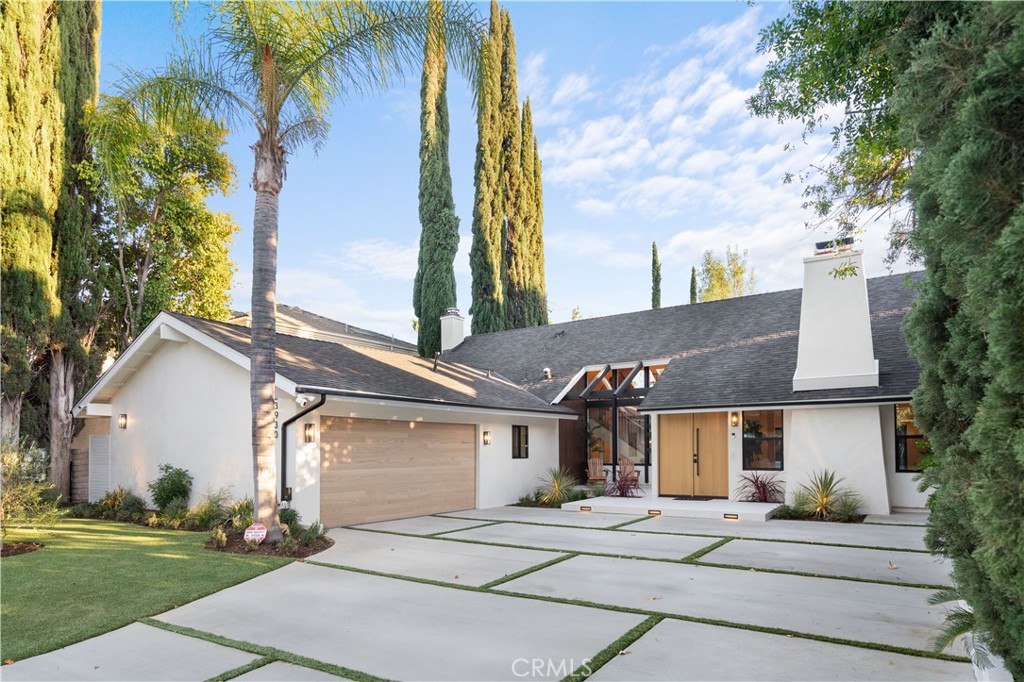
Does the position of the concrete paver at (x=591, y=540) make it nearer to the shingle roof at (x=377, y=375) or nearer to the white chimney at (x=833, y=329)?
the shingle roof at (x=377, y=375)

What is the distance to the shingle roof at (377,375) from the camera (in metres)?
11.3

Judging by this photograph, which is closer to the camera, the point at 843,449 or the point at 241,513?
the point at 241,513

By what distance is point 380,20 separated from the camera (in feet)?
30.5

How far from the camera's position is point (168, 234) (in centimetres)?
1828

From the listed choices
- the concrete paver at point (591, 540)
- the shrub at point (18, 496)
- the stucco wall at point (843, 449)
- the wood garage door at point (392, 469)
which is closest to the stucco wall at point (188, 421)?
the wood garage door at point (392, 469)

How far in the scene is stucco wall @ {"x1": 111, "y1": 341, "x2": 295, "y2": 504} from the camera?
11.4 metres

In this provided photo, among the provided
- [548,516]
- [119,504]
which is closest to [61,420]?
[119,504]

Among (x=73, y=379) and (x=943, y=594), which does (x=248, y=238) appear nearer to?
(x=73, y=379)

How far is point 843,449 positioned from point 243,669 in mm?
12385

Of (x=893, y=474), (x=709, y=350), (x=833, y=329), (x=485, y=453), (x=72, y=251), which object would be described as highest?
(x=72, y=251)

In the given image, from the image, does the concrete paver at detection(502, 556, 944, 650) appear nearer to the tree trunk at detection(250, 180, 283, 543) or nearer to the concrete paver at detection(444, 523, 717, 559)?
the concrete paver at detection(444, 523, 717, 559)

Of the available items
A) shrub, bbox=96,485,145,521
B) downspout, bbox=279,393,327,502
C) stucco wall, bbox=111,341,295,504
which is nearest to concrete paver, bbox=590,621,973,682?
downspout, bbox=279,393,327,502

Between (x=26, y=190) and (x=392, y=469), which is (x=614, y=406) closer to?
(x=392, y=469)

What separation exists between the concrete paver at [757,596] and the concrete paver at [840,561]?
509 mm
